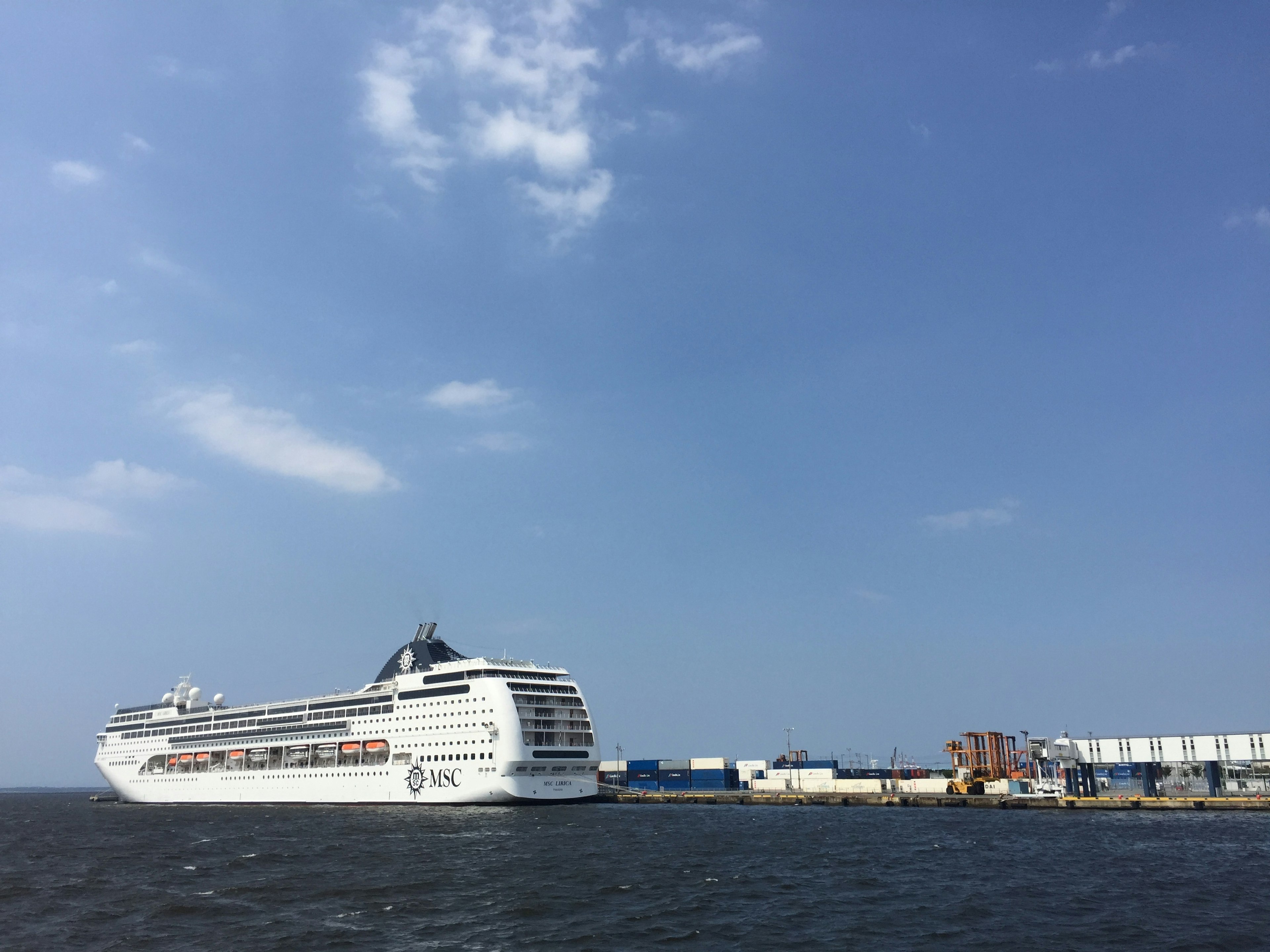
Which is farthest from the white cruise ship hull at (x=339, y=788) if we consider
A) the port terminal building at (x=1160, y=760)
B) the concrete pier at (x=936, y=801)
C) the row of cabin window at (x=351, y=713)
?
the port terminal building at (x=1160, y=760)

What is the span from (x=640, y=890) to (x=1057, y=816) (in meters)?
49.6

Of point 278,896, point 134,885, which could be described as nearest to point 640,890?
point 278,896

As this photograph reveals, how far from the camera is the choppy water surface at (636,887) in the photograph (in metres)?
24.1

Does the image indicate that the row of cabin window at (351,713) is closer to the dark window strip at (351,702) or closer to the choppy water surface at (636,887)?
the dark window strip at (351,702)

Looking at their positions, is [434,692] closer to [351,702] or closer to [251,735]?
[351,702]

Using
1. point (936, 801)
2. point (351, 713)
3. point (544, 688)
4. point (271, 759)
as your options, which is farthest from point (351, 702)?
point (936, 801)

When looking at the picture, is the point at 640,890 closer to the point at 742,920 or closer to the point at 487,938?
the point at 742,920

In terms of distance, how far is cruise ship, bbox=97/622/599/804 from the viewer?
64.3 meters

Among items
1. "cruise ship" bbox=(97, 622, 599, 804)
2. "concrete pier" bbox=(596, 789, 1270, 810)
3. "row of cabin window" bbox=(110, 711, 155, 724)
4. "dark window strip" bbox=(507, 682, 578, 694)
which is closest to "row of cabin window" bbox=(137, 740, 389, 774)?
"cruise ship" bbox=(97, 622, 599, 804)

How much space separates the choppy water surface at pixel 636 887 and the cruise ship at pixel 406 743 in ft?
29.5

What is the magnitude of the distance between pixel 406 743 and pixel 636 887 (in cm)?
4321

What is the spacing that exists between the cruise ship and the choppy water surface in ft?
29.5

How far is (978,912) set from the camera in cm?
2736

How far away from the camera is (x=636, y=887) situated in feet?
104
